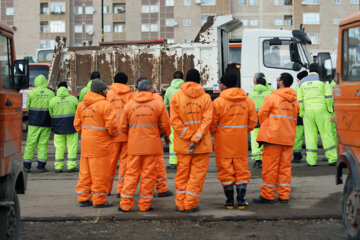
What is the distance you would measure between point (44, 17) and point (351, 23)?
209 ft

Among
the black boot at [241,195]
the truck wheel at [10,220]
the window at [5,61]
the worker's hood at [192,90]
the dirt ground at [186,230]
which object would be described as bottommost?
the dirt ground at [186,230]

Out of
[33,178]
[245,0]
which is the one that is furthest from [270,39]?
[245,0]

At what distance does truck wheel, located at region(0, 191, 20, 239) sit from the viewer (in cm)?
516

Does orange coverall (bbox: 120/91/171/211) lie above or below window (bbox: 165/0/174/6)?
below

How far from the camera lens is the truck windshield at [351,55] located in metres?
5.45

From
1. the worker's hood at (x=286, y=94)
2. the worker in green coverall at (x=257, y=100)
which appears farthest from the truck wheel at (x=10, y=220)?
the worker in green coverall at (x=257, y=100)

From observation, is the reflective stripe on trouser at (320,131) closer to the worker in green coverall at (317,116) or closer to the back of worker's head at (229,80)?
the worker in green coverall at (317,116)

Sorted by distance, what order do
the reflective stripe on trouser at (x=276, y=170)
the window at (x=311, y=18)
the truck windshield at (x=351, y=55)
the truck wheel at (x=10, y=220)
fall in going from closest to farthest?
the truck wheel at (x=10, y=220) → the truck windshield at (x=351, y=55) → the reflective stripe on trouser at (x=276, y=170) → the window at (x=311, y=18)

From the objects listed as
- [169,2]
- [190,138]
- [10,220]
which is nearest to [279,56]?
[190,138]

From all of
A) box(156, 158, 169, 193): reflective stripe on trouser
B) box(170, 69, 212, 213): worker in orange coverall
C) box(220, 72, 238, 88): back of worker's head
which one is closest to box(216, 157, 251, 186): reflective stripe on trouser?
box(170, 69, 212, 213): worker in orange coverall

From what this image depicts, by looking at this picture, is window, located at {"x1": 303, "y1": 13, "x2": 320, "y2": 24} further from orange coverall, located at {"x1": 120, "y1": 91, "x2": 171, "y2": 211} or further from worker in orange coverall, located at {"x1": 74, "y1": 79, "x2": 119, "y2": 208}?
orange coverall, located at {"x1": 120, "y1": 91, "x2": 171, "y2": 211}

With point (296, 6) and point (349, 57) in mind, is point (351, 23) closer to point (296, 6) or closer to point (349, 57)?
point (349, 57)

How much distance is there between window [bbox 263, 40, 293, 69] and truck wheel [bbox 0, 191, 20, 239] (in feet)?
32.4

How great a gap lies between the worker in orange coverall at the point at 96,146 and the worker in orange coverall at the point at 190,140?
0.96 meters
